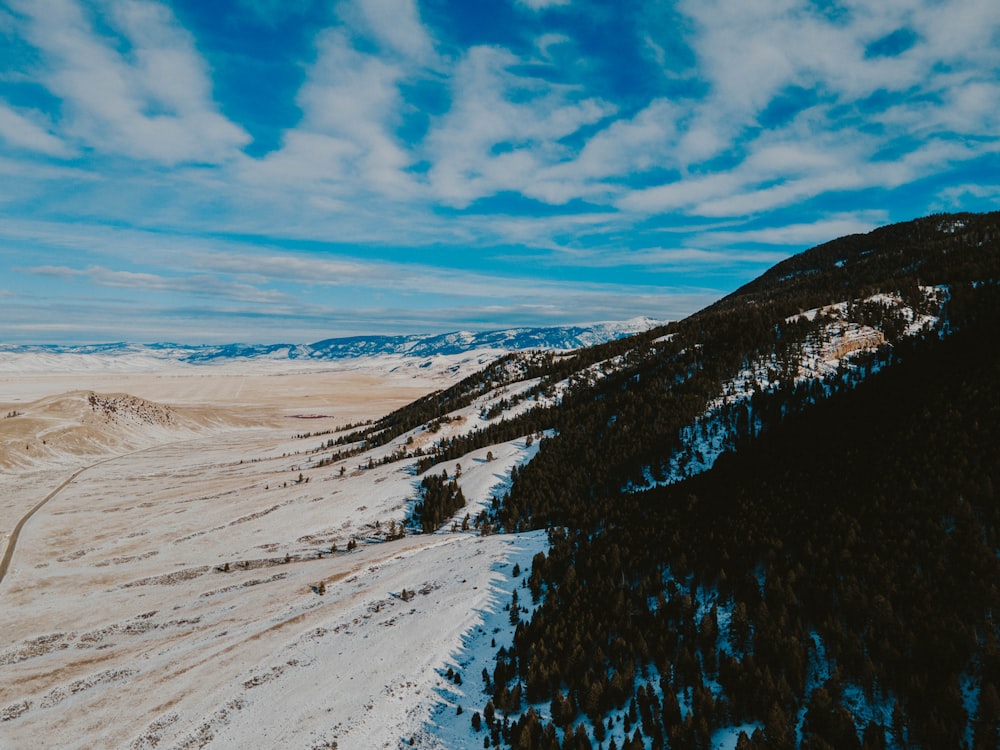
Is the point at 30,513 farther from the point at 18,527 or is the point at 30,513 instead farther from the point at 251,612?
the point at 251,612

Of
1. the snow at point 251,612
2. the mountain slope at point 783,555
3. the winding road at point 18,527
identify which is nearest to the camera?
the mountain slope at point 783,555

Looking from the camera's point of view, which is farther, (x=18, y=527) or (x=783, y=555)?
(x=18, y=527)

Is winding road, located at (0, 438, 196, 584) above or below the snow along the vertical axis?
above

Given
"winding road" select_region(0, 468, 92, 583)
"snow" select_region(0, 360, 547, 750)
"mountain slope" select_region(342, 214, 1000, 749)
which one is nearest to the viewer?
"mountain slope" select_region(342, 214, 1000, 749)

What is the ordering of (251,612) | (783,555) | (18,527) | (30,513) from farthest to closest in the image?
(30,513) < (18,527) < (251,612) < (783,555)

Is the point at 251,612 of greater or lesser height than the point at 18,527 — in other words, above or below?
below

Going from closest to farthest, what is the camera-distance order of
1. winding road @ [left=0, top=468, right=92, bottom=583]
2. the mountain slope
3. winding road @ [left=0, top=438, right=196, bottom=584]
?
the mountain slope
winding road @ [left=0, top=468, right=92, bottom=583]
winding road @ [left=0, top=438, right=196, bottom=584]

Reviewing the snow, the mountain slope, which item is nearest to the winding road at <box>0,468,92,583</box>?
the snow

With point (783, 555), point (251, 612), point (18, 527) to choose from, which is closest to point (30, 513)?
point (18, 527)

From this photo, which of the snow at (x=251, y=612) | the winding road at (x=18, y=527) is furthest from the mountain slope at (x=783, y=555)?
the winding road at (x=18, y=527)

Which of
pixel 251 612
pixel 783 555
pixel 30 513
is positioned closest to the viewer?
pixel 783 555

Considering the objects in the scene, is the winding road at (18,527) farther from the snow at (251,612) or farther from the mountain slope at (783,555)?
the mountain slope at (783,555)

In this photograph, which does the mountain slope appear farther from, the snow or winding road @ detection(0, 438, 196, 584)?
winding road @ detection(0, 438, 196, 584)
